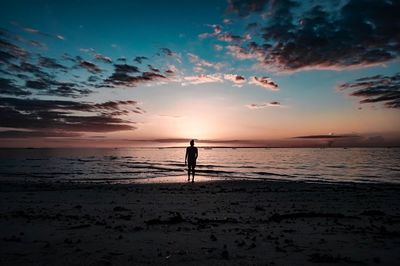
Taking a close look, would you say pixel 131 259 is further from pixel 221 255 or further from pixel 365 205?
pixel 365 205

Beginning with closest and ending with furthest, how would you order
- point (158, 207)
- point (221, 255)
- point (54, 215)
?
point (221, 255) < point (54, 215) < point (158, 207)

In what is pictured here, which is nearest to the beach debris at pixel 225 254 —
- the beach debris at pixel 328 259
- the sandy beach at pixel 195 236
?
the sandy beach at pixel 195 236

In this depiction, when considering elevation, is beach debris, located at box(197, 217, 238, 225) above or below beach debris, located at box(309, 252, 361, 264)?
below

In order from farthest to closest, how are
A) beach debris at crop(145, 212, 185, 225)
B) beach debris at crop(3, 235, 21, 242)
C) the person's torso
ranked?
the person's torso, beach debris at crop(145, 212, 185, 225), beach debris at crop(3, 235, 21, 242)

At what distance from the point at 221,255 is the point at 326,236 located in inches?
133

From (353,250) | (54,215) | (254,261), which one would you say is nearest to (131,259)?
(254,261)

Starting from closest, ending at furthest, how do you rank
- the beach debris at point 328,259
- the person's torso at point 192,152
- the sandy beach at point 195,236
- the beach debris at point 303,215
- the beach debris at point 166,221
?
the beach debris at point 328,259 → the sandy beach at point 195,236 → the beach debris at point 166,221 → the beach debris at point 303,215 → the person's torso at point 192,152

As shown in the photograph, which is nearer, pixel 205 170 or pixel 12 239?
pixel 12 239

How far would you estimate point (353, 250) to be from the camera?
654 centimetres

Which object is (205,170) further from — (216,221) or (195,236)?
(195,236)

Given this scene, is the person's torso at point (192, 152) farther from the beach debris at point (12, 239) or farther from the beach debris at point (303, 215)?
the beach debris at point (12, 239)

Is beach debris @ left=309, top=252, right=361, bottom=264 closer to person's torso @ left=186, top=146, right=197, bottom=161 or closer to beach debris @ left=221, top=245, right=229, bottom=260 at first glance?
beach debris @ left=221, top=245, right=229, bottom=260

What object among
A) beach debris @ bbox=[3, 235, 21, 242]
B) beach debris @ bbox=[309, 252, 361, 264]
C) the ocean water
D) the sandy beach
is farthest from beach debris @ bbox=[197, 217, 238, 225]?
the ocean water

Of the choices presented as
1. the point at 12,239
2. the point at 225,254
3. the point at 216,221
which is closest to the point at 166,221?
the point at 216,221
